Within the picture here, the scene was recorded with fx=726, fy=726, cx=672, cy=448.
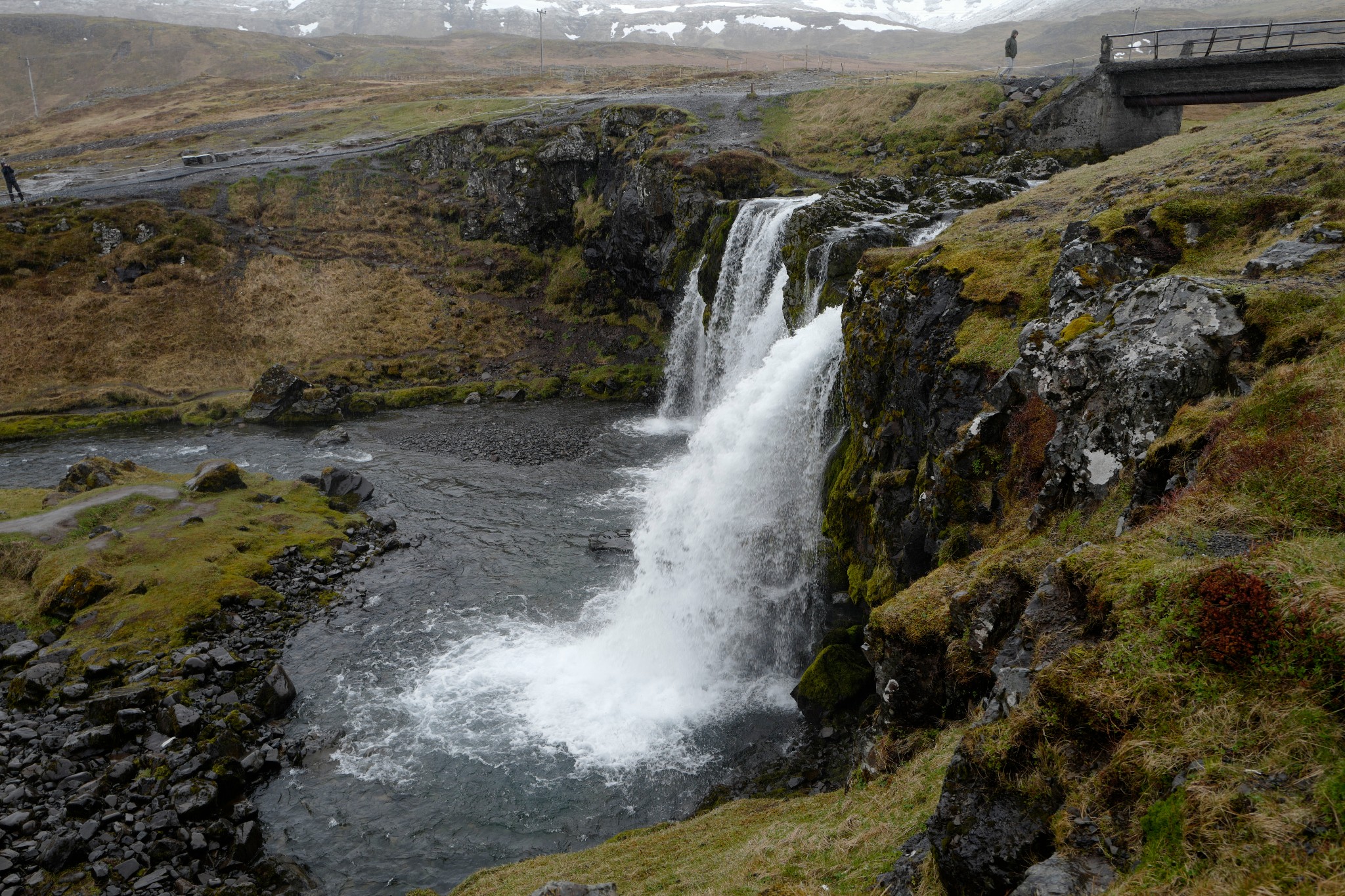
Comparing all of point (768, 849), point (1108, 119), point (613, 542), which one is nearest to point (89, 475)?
point (613, 542)

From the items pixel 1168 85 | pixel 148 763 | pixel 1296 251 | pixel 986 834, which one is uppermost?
pixel 1168 85

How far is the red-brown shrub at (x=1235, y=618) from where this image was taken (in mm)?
6043

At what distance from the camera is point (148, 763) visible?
58.5 ft

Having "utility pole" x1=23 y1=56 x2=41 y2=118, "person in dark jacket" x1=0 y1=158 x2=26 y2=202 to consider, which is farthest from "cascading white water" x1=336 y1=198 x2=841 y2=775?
"utility pole" x1=23 y1=56 x2=41 y2=118

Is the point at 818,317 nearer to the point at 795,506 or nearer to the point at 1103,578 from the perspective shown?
the point at 795,506

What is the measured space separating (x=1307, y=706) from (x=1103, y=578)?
2.52 m

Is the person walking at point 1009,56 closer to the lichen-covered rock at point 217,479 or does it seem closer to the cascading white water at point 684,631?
the cascading white water at point 684,631

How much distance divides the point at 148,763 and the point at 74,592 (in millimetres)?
9550

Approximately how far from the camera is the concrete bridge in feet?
106

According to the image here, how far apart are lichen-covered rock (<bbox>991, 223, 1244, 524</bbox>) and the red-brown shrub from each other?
5.49 m

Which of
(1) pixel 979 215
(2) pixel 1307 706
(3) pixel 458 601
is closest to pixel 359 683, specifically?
(3) pixel 458 601

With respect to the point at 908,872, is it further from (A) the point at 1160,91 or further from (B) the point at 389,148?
(B) the point at 389,148

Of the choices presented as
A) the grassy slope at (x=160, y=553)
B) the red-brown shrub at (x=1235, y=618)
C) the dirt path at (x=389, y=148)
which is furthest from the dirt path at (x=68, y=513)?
the dirt path at (x=389, y=148)

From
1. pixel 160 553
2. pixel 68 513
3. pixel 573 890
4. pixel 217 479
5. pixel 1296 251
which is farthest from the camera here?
pixel 217 479
